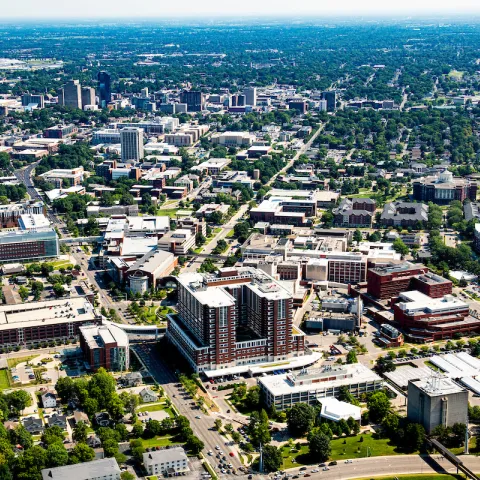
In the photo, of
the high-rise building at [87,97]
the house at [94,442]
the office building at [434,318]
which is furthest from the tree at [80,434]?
the high-rise building at [87,97]

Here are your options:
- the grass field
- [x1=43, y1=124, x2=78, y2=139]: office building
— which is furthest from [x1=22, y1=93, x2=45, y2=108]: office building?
the grass field

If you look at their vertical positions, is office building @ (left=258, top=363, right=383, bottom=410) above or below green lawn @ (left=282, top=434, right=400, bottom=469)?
above

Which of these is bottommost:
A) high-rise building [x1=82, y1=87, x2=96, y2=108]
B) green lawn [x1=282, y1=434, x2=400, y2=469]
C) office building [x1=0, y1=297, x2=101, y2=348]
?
green lawn [x1=282, y1=434, x2=400, y2=469]

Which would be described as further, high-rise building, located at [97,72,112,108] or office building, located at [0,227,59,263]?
high-rise building, located at [97,72,112,108]

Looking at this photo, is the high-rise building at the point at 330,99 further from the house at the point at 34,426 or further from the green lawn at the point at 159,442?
the house at the point at 34,426

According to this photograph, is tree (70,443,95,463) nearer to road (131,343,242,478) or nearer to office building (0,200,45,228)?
road (131,343,242,478)

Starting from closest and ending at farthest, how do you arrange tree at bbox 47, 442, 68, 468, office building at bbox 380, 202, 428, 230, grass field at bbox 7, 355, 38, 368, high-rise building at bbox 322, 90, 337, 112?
1. tree at bbox 47, 442, 68, 468
2. grass field at bbox 7, 355, 38, 368
3. office building at bbox 380, 202, 428, 230
4. high-rise building at bbox 322, 90, 337, 112

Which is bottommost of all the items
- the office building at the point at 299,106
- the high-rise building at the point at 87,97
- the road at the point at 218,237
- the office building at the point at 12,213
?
the road at the point at 218,237

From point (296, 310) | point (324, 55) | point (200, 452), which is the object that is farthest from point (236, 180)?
point (324, 55)
